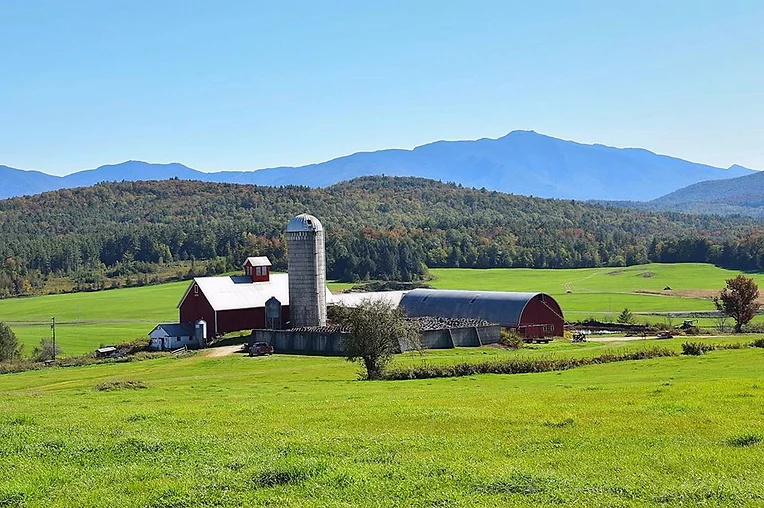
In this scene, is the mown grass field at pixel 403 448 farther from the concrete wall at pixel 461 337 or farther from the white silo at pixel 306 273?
the white silo at pixel 306 273

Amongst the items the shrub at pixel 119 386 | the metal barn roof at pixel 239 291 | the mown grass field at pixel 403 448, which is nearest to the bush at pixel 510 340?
the metal barn roof at pixel 239 291

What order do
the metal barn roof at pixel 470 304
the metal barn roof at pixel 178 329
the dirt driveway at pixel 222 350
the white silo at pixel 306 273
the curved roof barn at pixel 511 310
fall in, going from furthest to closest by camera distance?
1. the metal barn roof at pixel 470 304
2. the curved roof barn at pixel 511 310
3. the white silo at pixel 306 273
4. the metal barn roof at pixel 178 329
5. the dirt driveway at pixel 222 350

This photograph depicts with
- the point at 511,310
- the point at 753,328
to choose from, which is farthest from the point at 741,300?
the point at 511,310

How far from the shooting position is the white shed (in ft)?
231

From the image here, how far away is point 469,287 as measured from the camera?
132875 millimetres

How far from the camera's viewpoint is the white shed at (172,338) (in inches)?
2773

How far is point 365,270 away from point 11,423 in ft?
413

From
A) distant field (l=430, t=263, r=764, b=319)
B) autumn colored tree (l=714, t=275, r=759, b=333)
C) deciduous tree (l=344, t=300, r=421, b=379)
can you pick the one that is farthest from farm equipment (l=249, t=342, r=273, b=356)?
distant field (l=430, t=263, r=764, b=319)

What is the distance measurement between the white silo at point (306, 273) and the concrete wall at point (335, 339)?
16.1 ft

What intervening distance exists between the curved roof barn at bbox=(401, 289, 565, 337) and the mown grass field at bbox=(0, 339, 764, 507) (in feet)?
142

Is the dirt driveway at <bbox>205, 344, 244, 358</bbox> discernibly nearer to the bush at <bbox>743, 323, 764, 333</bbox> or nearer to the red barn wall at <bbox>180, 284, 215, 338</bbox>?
the red barn wall at <bbox>180, 284, 215, 338</bbox>

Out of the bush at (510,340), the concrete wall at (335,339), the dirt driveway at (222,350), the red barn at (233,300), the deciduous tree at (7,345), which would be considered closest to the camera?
the concrete wall at (335,339)

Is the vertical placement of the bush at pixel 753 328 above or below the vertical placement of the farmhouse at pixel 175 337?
below

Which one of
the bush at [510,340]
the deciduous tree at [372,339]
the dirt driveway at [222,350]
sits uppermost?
the deciduous tree at [372,339]
